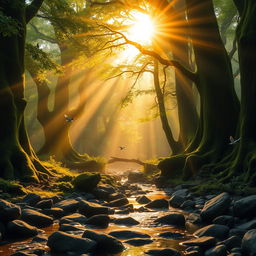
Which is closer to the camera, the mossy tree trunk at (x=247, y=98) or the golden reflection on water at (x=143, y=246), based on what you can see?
the golden reflection on water at (x=143, y=246)

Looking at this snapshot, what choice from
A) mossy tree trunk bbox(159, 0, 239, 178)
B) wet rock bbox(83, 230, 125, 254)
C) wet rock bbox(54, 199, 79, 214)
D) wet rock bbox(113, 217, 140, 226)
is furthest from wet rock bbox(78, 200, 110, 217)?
mossy tree trunk bbox(159, 0, 239, 178)

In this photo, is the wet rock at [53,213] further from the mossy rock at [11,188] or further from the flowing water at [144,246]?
the mossy rock at [11,188]

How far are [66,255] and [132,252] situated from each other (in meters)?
0.89

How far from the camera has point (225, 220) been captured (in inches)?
253

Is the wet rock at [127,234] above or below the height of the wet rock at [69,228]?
below

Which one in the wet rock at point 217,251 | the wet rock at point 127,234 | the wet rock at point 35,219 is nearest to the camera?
the wet rock at point 217,251

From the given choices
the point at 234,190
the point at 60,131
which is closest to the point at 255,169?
the point at 234,190

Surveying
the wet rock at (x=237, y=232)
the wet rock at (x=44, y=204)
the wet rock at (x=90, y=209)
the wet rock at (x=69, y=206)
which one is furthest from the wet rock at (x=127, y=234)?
the wet rock at (x=44, y=204)

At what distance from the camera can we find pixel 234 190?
30.0 ft

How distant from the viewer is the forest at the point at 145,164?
18.9 feet

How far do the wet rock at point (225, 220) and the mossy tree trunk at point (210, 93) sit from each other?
21.0 feet

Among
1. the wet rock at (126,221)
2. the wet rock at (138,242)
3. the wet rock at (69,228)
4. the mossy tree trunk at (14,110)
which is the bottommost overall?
the wet rock at (126,221)

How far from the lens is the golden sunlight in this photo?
772 inches

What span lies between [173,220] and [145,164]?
14388 millimetres
